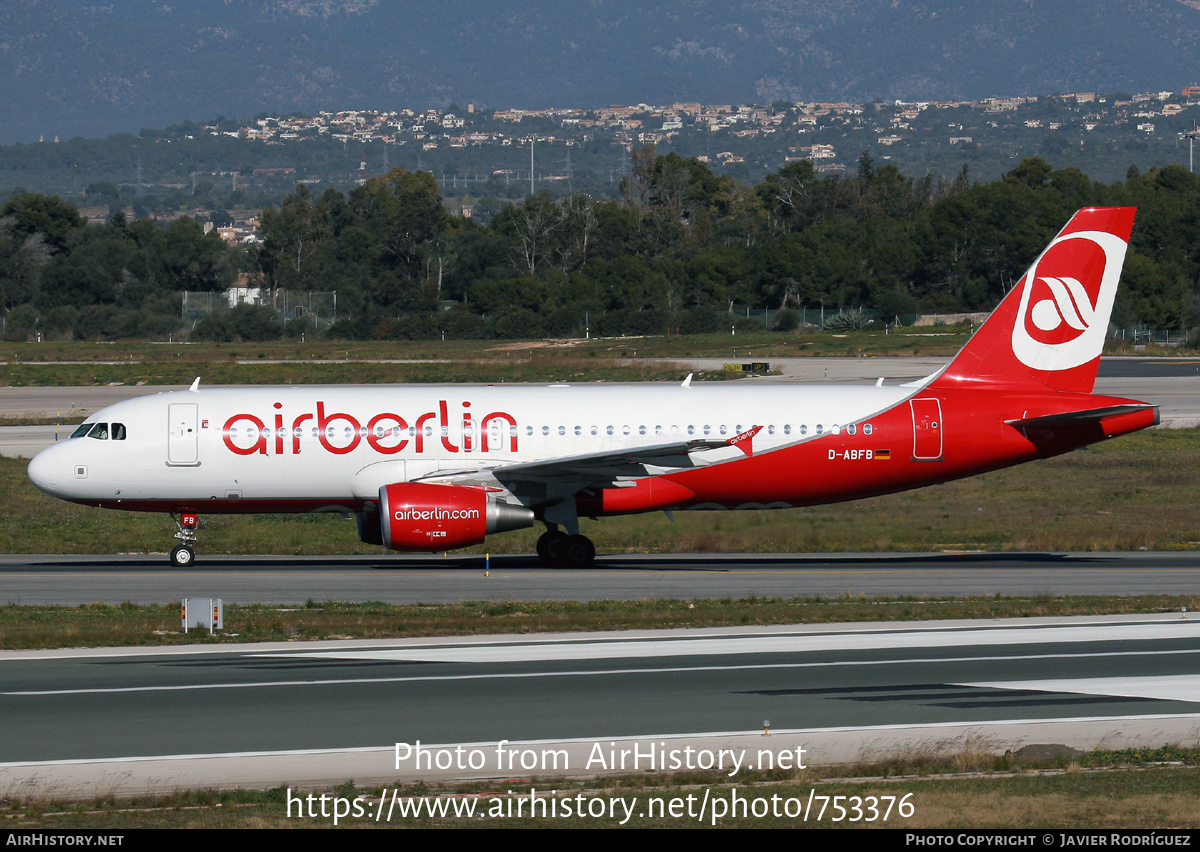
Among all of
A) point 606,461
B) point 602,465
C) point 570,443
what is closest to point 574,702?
point 606,461

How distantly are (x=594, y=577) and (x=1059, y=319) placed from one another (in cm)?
1212

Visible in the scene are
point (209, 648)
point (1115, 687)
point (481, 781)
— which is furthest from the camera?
point (209, 648)

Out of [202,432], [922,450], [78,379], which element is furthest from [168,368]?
[922,450]

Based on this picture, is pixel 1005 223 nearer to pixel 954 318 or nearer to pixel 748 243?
pixel 954 318

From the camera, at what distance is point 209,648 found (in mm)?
20938

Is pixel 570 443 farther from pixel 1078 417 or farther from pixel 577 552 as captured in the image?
pixel 1078 417

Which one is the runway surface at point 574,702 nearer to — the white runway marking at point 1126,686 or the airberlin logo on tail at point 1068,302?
the white runway marking at point 1126,686

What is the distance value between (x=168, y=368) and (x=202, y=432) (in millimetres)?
49820

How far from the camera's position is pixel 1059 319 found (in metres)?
31.6

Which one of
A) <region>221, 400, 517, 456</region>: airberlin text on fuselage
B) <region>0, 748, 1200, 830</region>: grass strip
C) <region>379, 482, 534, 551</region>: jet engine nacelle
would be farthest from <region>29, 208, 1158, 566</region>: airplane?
<region>0, 748, 1200, 830</region>: grass strip

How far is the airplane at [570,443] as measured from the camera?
30000mm

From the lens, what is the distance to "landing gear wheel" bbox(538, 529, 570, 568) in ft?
100

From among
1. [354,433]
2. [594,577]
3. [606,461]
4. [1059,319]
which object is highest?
[1059,319]

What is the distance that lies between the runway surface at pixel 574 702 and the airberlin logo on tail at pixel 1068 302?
1026 centimetres
